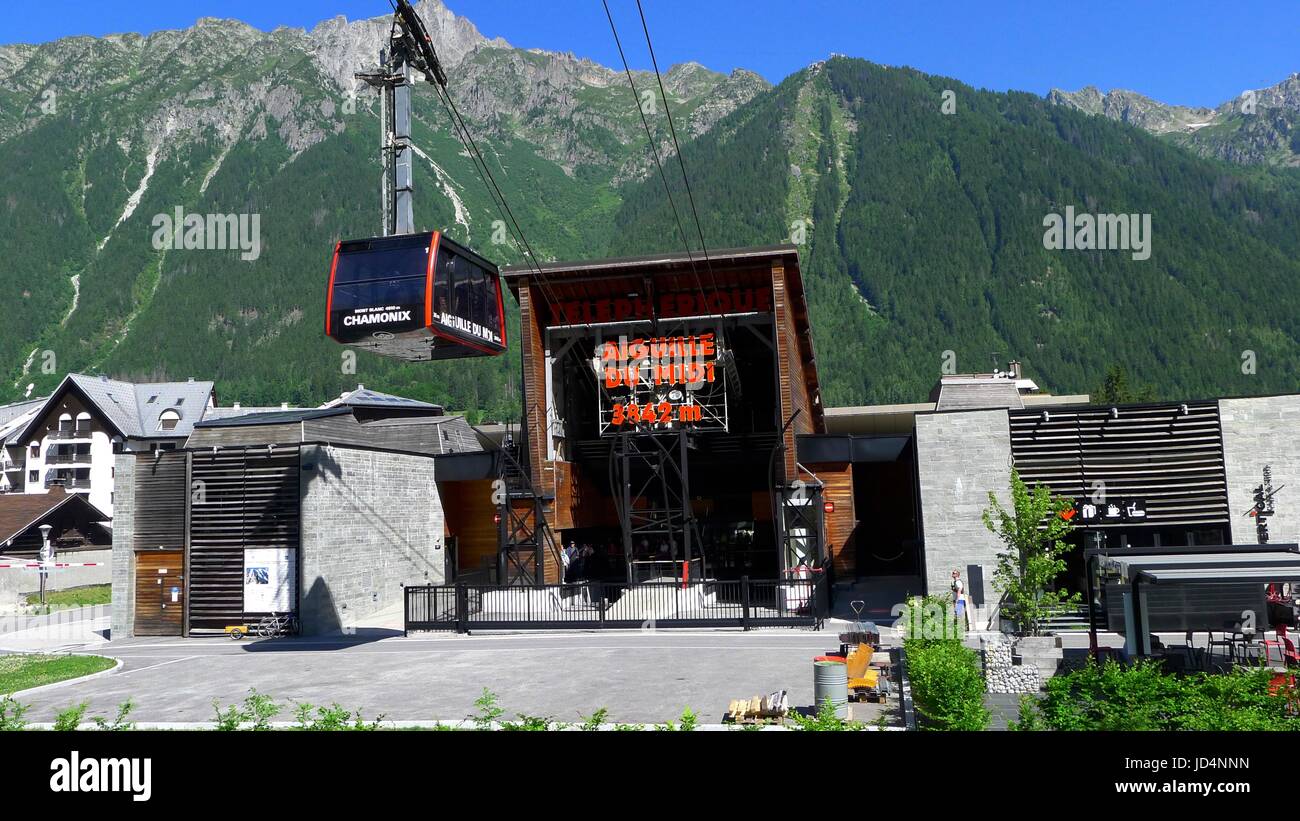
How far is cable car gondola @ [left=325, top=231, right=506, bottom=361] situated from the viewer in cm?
2102

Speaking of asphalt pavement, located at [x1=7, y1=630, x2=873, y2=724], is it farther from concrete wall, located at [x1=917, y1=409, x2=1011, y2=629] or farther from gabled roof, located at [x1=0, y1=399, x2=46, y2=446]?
gabled roof, located at [x1=0, y1=399, x2=46, y2=446]

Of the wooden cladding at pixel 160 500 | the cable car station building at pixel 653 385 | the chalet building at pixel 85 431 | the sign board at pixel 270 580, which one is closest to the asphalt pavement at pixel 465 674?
the sign board at pixel 270 580

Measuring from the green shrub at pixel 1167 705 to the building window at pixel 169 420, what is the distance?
283 feet

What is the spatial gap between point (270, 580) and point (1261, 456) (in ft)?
94.0

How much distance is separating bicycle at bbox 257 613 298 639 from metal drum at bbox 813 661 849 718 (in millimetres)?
20302

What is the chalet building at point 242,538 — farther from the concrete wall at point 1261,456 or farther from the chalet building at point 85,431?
the chalet building at point 85,431

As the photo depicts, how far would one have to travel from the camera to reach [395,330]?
21.2 meters

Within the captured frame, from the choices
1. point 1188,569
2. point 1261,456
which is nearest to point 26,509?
point 1261,456

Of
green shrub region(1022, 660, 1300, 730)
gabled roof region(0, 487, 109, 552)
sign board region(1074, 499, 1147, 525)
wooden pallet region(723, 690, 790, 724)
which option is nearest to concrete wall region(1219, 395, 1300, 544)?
sign board region(1074, 499, 1147, 525)

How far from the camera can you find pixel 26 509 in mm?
58562

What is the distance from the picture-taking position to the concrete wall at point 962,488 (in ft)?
88.4
